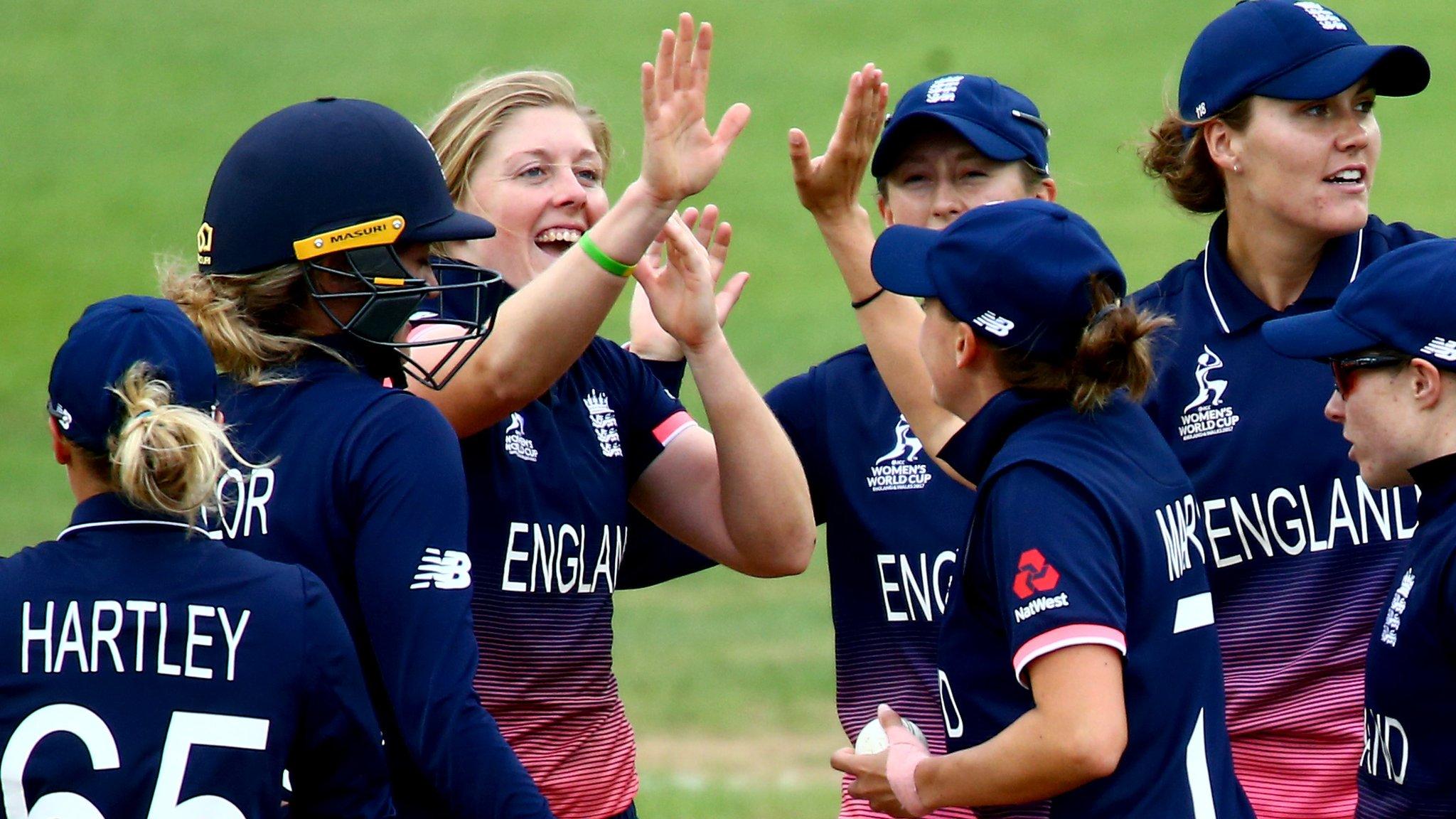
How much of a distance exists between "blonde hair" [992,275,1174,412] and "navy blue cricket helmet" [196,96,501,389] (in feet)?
3.26

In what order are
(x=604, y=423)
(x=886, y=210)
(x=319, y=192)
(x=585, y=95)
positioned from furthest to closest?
(x=585, y=95) < (x=886, y=210) < (x=604, y=423) < (x=319, y=192)

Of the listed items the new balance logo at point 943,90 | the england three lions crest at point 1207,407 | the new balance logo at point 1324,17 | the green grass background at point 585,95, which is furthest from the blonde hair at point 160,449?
the green grass background at point 585,95

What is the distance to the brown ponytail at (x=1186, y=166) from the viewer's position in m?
4.51

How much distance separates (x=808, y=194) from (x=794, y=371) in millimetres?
17881

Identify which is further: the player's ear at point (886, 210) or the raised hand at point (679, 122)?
the player's ear at point (886, 210)

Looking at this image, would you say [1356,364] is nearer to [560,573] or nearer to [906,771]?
[906,771]

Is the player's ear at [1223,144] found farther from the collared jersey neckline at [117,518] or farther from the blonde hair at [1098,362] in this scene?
the collared jersey neckline at [117,518]

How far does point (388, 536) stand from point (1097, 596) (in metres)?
1.13

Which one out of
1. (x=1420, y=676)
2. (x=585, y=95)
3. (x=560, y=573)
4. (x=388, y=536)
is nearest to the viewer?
(x=388, y=536)

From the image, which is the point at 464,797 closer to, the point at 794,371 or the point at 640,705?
the point at 640,705

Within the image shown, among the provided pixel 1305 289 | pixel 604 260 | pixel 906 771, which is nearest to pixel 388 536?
pixel 604 260

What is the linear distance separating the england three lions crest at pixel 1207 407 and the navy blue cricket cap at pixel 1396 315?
0.59 meters

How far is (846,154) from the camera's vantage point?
4320 millimetres

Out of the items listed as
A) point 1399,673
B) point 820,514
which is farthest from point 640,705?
point 1399,673
